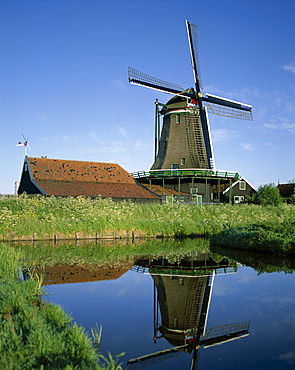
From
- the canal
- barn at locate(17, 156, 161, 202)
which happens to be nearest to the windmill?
barn at locate(17, 156, 161, 202)

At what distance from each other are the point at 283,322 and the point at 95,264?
6312 millimetres

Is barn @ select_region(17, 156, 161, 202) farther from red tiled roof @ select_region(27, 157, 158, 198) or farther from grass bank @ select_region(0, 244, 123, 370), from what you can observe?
grass bank @ select_region(0, 244, 123, 370)

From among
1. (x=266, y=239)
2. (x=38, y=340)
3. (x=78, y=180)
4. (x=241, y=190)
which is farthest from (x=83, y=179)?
→ (x=38, y=340)

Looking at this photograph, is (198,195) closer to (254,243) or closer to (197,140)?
(197,140)

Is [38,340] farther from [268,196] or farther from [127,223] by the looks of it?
[268,196]

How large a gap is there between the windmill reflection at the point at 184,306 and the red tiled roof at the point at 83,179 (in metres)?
14.3

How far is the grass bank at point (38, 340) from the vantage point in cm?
337

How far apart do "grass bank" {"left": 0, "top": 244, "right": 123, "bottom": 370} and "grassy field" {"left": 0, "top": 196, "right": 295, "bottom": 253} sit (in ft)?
32.1

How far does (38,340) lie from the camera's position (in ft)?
12.1

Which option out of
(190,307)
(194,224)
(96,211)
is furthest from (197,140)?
(190,307)

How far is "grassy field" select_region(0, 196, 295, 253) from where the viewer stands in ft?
48.3

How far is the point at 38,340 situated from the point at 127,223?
15.1 metres

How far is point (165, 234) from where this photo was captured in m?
19.3

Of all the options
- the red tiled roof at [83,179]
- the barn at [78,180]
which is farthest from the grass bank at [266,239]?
the red tiled roof at [83,179]
